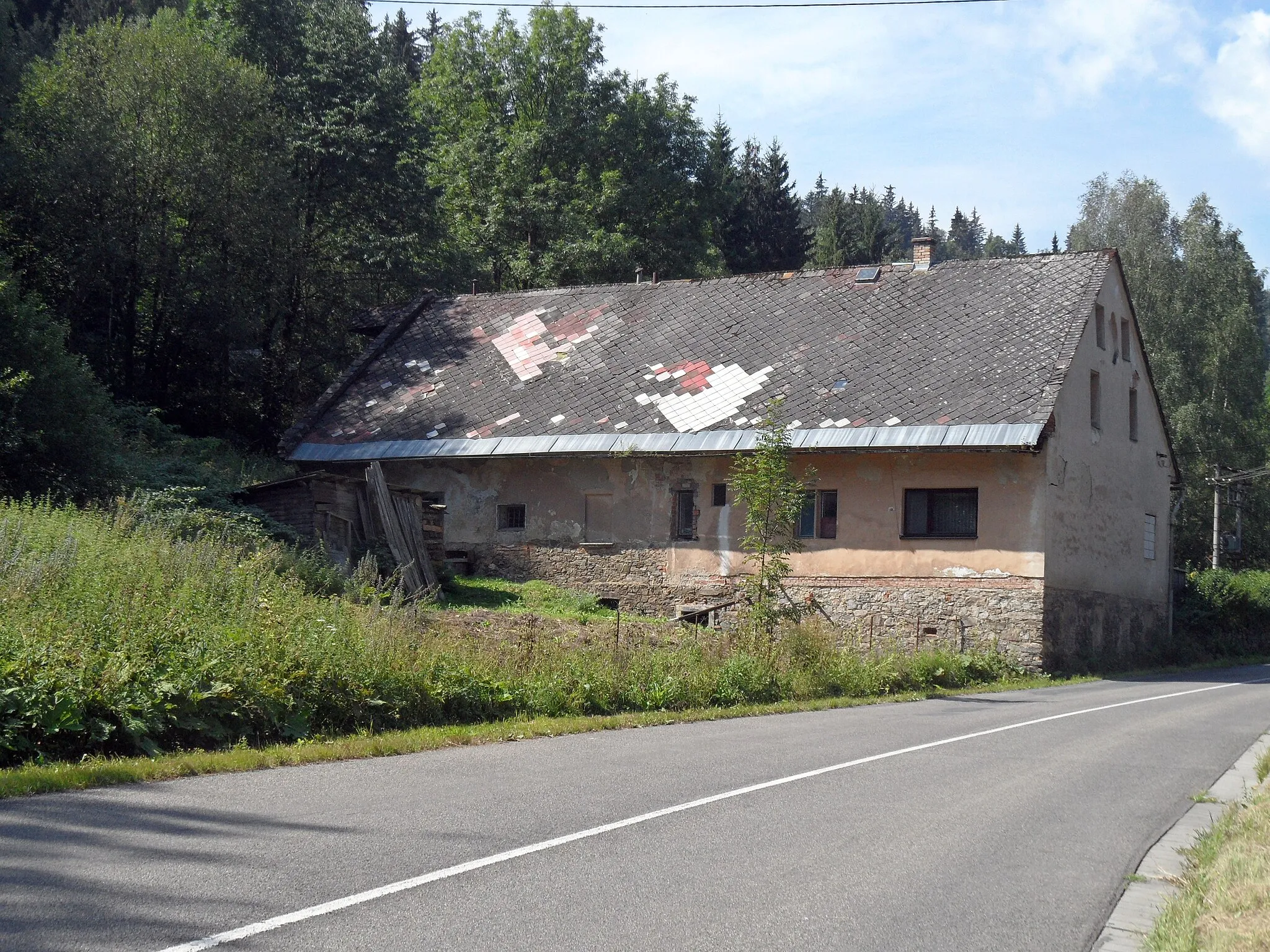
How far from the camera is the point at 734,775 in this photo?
10.4 metres

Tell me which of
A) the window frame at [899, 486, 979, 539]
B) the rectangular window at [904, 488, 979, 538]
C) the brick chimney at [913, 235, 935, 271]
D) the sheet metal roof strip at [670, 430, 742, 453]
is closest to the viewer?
the window frame at [899, 486, 979, 539]

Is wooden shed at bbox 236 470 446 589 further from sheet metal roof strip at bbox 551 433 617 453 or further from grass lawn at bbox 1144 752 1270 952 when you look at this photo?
grass lawn at bbox 1144 752 1270 952

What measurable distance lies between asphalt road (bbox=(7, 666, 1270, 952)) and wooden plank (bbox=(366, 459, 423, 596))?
11824mm

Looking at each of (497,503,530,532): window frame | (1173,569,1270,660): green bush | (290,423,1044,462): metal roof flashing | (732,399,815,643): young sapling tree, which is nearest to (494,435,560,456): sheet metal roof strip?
(290,423,1044,462): metal roof flashing

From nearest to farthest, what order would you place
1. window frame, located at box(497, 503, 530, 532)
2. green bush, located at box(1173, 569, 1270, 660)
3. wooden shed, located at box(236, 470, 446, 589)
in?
1. wooden shed, located at box(236, 470, 446, 589)
2. window frame, located at box(497, 503, 530, 532)
3. green bush, located at box(1173, 569, 1270, 660)

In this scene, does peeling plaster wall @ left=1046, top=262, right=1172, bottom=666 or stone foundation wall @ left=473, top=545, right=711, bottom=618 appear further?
stone foundation wall @ left=473, top=545, right=711, bottom=618

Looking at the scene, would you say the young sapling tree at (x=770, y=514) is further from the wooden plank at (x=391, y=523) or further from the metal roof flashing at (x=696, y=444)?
the wooden plank at (x=391, y=523)

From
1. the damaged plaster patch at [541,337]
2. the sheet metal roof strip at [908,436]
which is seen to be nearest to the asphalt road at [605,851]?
the sheet metal roof strip at [908,436]

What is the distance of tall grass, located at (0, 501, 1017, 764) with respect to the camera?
9.88 metres

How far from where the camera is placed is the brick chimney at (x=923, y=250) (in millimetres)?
31234

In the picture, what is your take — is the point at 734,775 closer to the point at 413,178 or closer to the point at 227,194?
the point at 227,194

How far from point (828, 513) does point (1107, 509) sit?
739 centimetres

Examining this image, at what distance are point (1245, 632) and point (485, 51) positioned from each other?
3600cm

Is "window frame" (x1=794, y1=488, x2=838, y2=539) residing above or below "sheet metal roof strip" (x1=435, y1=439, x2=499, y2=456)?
below
